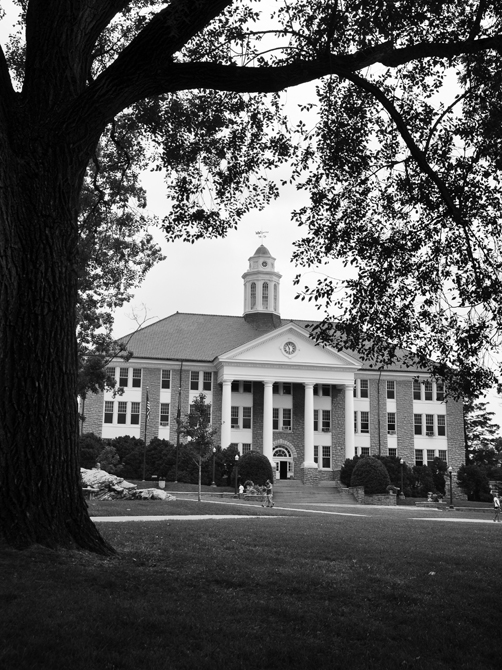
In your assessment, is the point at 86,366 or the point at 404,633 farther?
the point at 86,366

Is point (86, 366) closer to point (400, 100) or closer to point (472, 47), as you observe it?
point (400, 100)

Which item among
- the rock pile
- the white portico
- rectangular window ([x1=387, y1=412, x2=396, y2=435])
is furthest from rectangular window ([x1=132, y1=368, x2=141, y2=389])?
the rock pile

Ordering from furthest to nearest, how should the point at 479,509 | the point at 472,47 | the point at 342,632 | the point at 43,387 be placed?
the point at 479,509, the point at 472,47, the point at 43,387, the point at 342,632

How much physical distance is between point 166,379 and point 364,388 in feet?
53.4

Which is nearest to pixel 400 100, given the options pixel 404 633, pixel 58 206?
pixel 58 206

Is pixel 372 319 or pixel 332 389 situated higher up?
pixel 332 389

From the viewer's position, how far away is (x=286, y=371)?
173ft

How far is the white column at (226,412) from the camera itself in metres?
50.7

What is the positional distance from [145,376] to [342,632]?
4857 centimetres

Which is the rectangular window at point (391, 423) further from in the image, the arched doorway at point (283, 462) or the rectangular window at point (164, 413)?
the rectangular window at point (164, 413)

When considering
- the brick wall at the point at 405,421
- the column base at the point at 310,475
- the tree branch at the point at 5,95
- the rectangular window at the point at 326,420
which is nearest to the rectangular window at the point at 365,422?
the brick wall at the point at 405,421

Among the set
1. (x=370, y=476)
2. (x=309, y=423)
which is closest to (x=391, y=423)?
(x=309, y=423)

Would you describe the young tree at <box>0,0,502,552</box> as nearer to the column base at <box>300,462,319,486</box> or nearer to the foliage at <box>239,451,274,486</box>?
the foliage at <box>239,451,274,486</box>

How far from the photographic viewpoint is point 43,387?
7.29m
